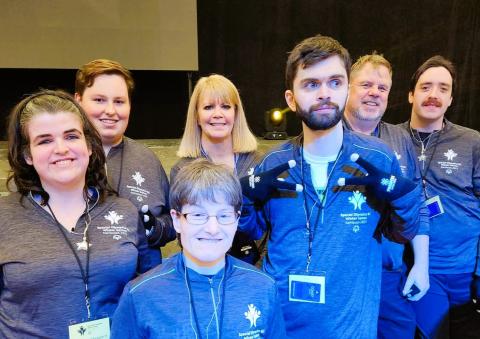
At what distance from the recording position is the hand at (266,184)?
1.30 metres

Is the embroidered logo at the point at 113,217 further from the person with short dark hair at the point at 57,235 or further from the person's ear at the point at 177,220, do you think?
the person's ear at the point at 177,220

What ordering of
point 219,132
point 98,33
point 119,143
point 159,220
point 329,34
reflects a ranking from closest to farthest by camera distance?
1. point 159,220
2. point 119,143
3. point 219,132
4. point 98,33
5. point 329,34

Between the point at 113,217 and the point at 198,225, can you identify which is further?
the point at 113,217

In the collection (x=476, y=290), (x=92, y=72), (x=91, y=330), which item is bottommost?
(x=476, y=290)

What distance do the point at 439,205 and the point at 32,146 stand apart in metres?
1.83

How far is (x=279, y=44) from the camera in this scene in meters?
5.27

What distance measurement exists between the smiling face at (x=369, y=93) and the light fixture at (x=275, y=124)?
9.91ft

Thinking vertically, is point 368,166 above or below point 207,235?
above

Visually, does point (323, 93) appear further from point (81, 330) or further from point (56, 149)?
point (81, 330)

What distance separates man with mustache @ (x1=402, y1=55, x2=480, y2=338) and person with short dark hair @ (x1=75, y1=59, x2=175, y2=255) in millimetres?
1320

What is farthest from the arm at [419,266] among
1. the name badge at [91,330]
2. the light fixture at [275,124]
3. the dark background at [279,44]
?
the dark background at [279,44]

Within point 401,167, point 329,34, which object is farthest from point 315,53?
point 329,34

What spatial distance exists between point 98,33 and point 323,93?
3.81 m

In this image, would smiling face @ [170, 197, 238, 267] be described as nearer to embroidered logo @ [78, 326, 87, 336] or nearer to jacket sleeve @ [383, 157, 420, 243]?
embroidered logo @ [78, 326, 87, 336]
